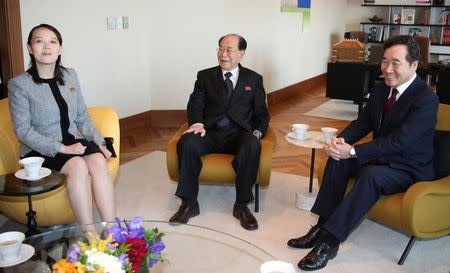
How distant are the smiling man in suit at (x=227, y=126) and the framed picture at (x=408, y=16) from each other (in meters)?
6.50

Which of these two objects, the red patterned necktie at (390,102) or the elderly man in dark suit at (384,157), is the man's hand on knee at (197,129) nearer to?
the elderly man in dark suit at (384,157)

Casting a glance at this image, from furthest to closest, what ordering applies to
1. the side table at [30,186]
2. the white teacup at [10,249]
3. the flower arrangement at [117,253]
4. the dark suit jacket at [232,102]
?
1. the dark suit jacket at [232,102]
2. the side table at [30,186]
3. the white teacup at [10,249]
4. the flower arrangement at [117,253]

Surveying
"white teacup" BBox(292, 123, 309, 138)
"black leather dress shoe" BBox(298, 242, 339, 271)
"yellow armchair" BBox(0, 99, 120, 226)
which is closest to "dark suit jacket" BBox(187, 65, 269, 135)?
"white teacup" BBox(292, 123, 309, 138)

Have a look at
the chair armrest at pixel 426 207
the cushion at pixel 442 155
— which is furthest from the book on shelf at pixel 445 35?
the chair armrest at pixel 426 207

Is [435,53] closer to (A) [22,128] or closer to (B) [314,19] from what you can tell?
(B) [314,19]

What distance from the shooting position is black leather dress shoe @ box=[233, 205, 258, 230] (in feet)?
10.3

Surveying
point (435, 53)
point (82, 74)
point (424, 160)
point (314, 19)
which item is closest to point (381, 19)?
point (435, 53)

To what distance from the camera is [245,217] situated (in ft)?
10.5

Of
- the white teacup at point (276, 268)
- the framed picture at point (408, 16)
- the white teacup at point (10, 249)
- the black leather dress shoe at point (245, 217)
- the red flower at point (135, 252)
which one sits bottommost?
the black leather dress shoe at point (245, 217)

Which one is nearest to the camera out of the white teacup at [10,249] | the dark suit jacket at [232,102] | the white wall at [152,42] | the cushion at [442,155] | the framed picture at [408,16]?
the white teacup at [10,249]

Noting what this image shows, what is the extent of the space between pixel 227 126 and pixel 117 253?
2.12 m

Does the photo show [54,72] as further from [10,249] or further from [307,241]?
[307,241]

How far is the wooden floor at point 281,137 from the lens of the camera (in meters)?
4.50

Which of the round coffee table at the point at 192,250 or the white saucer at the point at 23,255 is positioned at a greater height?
the white saucer at the point at 23,255
